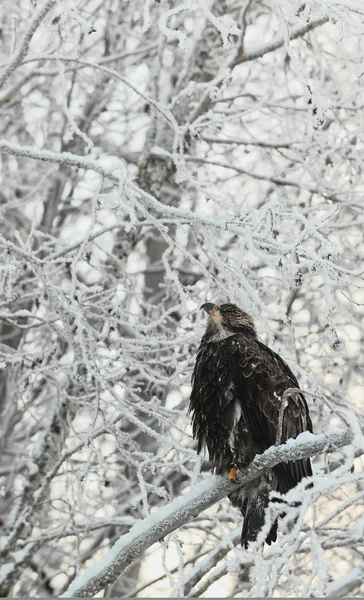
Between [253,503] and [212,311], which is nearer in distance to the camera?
[253,503]

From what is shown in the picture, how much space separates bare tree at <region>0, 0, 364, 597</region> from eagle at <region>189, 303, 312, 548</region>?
190 millimetres

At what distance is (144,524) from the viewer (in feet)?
12.2

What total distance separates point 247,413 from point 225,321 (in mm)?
689

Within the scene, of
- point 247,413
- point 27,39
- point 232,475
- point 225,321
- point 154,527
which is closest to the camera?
point 154,527

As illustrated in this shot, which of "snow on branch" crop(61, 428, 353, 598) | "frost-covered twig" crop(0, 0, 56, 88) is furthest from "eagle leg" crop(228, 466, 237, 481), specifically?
"frost-covered twig" crop(0, 0, 56, 88)

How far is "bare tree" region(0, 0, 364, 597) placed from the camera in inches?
149

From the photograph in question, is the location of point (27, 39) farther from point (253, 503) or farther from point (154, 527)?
point (253, 503)

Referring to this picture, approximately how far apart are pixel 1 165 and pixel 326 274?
258 inches

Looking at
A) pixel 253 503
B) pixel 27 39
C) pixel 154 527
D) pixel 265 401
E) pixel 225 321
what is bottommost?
pixel 154 527

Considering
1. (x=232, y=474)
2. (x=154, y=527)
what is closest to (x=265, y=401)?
(x=232, y=474)

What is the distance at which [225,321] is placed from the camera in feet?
16.6

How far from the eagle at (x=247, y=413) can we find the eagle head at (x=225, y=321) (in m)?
0.22

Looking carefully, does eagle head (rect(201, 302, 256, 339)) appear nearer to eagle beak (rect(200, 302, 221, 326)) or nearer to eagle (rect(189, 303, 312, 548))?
eagle beak (rect(200, 302, 221, 326))

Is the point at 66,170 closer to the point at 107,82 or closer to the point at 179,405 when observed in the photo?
the point at 107,82
